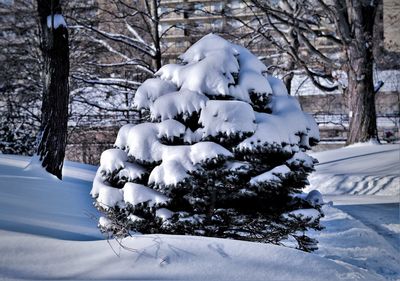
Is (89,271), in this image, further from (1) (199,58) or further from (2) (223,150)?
(1) (199,58)

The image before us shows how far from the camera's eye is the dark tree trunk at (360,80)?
1602cm

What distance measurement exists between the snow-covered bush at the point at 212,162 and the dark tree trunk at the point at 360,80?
11216 millimetres

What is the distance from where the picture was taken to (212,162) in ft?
16.0

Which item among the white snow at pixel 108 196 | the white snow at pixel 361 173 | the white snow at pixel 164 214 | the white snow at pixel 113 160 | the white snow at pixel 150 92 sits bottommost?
the white snow at pixel 361 173

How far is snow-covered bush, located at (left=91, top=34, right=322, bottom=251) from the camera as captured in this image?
4.98m

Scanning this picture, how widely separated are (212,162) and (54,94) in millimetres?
4650

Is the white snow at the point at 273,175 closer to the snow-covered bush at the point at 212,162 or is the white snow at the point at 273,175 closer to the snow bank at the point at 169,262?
the snow-covered bush at the point at 212,162

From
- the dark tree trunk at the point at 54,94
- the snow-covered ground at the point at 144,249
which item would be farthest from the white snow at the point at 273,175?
the dark tree trunk at the point at 54,94

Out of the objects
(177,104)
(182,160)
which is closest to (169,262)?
(182,160)

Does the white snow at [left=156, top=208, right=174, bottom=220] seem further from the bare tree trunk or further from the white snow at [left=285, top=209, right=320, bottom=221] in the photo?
the bare tree trunk

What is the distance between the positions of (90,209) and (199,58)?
2423mm

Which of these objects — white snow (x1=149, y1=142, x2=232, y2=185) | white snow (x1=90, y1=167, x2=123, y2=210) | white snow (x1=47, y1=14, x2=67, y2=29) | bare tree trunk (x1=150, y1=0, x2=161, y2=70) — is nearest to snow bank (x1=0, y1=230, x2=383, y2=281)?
white snow (x1=149, y1=142, x2=232, y2=185)

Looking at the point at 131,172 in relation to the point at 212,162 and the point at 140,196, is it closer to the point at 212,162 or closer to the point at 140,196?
the point at 140,196

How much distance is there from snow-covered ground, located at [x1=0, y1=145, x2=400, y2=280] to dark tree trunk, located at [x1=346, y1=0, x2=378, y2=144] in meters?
7.29
